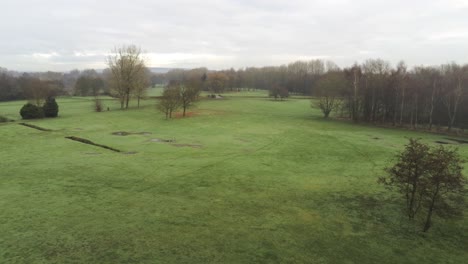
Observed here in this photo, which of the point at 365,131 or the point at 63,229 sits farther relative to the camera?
the point at 365,131

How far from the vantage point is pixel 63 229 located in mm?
13023

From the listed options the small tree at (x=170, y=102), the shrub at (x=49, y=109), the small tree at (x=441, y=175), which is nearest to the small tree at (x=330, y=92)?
the small tree at (x=170, y=102)

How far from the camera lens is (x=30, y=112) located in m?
49.0

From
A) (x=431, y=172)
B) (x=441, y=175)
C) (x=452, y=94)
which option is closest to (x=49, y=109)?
(x=431, y=172)

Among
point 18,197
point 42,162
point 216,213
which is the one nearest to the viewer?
point 216,213

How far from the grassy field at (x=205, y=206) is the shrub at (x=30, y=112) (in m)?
20.5

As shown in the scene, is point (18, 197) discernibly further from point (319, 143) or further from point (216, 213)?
point (319, 143)

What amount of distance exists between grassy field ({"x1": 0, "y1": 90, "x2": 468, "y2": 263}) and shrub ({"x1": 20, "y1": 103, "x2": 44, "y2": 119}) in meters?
20.5

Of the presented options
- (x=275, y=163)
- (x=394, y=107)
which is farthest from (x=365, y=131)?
(x=275, y=163)

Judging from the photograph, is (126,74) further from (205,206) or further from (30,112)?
(205,206)

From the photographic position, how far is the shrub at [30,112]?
48844 mm

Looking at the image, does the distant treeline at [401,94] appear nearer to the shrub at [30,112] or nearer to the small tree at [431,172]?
the small tree at [431,172]

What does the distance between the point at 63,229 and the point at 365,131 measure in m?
40.9

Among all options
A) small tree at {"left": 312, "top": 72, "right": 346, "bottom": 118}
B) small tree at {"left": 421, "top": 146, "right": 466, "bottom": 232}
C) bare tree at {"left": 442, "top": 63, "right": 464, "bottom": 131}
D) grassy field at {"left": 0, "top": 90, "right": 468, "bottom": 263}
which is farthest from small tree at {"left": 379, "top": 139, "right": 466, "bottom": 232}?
small tree at {"left": 312, "top": 72, "right": 346, "bottom": 118}
